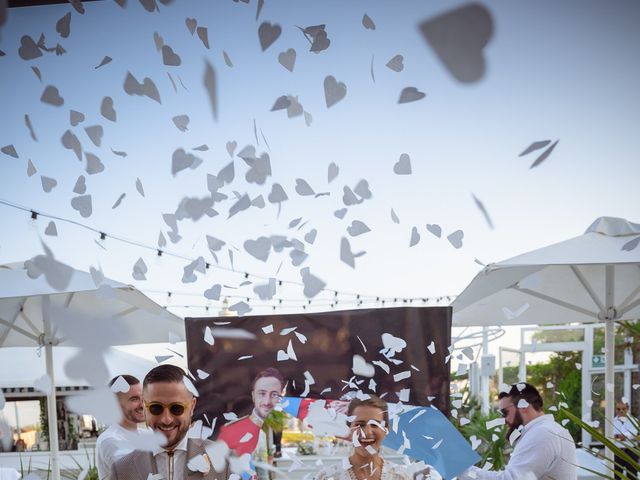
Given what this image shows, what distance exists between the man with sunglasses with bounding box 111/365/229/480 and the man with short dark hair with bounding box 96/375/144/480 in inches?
2.9

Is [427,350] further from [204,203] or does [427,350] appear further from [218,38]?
[218,38]

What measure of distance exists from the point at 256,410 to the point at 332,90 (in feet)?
3.90

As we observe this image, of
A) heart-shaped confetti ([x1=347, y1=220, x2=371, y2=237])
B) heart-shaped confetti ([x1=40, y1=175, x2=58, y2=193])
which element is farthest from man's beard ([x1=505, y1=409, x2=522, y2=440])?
heart-shaped confetti ([x1=40, y1=175, x2=58, y2=193])

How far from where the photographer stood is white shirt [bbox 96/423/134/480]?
7.57 feet

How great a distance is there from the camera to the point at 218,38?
2266mm

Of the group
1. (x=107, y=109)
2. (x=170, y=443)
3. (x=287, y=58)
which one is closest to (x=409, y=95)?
(x=287, y=58)

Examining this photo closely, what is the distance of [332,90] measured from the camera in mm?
2031

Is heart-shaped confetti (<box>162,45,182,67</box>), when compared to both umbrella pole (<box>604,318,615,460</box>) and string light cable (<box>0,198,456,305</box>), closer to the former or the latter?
string light cable (<box>0,198,456,305</box>)

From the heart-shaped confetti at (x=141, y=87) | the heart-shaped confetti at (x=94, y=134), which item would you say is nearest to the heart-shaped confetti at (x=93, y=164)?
the heart-shaped confetti at (x=94, y=134)

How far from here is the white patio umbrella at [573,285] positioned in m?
3.01

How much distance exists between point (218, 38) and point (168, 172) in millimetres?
655

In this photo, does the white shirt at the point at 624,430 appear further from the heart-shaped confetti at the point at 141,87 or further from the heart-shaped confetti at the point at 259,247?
the heart-shaped confetti at the point at 141,87

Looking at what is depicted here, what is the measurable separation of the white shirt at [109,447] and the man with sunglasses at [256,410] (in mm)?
350

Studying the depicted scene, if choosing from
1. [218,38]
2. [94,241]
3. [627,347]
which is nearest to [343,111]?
[218,38]
